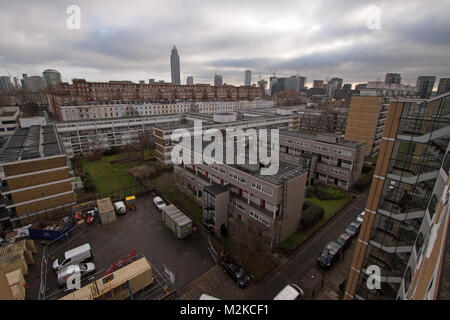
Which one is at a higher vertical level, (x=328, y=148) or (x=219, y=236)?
(x=328, y=148)

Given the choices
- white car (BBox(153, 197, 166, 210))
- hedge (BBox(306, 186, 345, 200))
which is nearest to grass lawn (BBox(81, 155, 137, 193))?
white car (BBox(153, 197, 166, 210))

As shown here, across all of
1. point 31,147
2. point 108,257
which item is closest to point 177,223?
point 108,257

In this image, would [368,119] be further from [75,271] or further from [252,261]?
[75,271]

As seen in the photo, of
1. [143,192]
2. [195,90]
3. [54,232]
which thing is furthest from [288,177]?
[195,90]

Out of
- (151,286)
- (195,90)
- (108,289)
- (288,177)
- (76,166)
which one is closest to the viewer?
(108,289)

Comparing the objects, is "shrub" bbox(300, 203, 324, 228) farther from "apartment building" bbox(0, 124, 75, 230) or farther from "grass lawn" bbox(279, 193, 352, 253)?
"apartment building" bbox(0, 124, 75, 230)

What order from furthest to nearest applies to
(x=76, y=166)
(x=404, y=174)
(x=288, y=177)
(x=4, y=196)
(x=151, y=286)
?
(x=76, y=166) → (x=4, y=196) → (x=288, y=177) → (x=151, y=286) → (x=404, y=174)

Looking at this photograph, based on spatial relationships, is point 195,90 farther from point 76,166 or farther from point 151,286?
point 151,286
